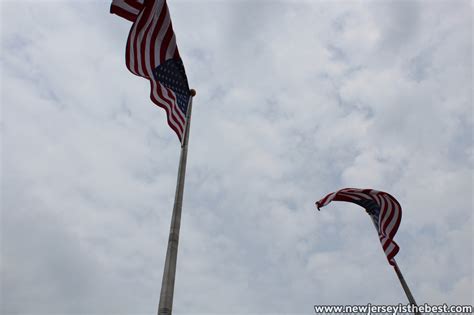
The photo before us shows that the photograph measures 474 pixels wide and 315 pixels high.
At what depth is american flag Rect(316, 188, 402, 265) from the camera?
2196 centimetres

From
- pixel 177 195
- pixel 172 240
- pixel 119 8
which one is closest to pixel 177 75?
pixel 119 8

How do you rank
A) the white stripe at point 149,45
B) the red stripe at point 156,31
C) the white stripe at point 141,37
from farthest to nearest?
the red stripe at point 156,31 → the white stripe at point 149,45 → the white stripe at point 141,37

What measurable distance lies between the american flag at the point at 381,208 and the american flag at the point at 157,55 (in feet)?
40.9

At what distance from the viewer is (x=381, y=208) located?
23.2 m

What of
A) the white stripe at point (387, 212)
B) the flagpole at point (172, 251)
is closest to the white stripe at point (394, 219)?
the white stripe at point (387, 212)

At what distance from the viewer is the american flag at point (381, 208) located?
22.0m

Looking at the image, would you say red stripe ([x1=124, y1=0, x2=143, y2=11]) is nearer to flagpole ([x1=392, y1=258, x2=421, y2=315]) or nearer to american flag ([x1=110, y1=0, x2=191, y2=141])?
american flag ([x1=110, y1=0, x2=191, y2=141])

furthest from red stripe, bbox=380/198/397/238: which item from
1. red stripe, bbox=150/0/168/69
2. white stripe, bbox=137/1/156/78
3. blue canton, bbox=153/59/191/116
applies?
white stripe, bbox=137/1/156/78

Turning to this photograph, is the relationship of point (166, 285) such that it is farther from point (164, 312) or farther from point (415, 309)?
point (415, 309)

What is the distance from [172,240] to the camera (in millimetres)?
10641

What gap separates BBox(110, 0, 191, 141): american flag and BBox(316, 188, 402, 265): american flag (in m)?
12.5

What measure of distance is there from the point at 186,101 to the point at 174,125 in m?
1.86

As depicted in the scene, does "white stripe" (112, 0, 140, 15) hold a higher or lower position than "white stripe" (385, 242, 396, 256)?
higher

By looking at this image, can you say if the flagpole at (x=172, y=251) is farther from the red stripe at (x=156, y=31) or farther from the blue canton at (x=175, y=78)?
the red stripe at (x=156, y=31)
